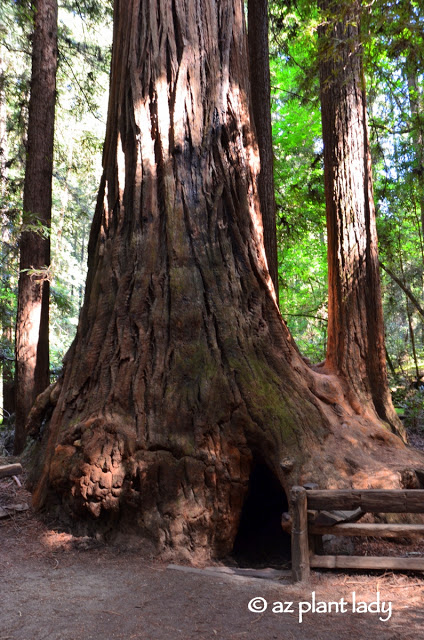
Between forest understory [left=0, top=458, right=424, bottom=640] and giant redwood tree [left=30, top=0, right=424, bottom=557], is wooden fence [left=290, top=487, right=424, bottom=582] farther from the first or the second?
giant redwood tree [left=30, top=0, right=424, bottom=557]

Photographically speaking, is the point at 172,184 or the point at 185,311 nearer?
the point at 185,311

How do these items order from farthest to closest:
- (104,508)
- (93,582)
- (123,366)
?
(123,366)
(104,508)
(93,582)

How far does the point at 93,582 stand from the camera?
15.3 feet

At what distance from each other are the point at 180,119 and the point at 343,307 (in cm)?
362

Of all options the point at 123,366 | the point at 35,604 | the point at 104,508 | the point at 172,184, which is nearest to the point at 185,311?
the point at 123,366

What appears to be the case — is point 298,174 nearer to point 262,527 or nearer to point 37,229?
point 37,229

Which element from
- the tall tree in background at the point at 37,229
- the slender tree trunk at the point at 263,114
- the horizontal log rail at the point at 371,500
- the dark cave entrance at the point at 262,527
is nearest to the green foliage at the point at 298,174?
the slender tree trunk at the point at 263,114

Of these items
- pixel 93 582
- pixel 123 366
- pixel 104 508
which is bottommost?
pixel 93 582

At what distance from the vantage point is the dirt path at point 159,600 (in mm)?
3744

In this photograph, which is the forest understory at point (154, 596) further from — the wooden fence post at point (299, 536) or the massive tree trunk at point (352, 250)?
the massive tree trunk at point (352, 250)

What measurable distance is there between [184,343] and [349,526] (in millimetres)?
2694

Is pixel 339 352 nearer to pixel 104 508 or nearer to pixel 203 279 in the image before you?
pixel 203 279

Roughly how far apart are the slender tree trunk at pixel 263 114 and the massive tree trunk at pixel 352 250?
1519mm

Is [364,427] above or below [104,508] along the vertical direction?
above
